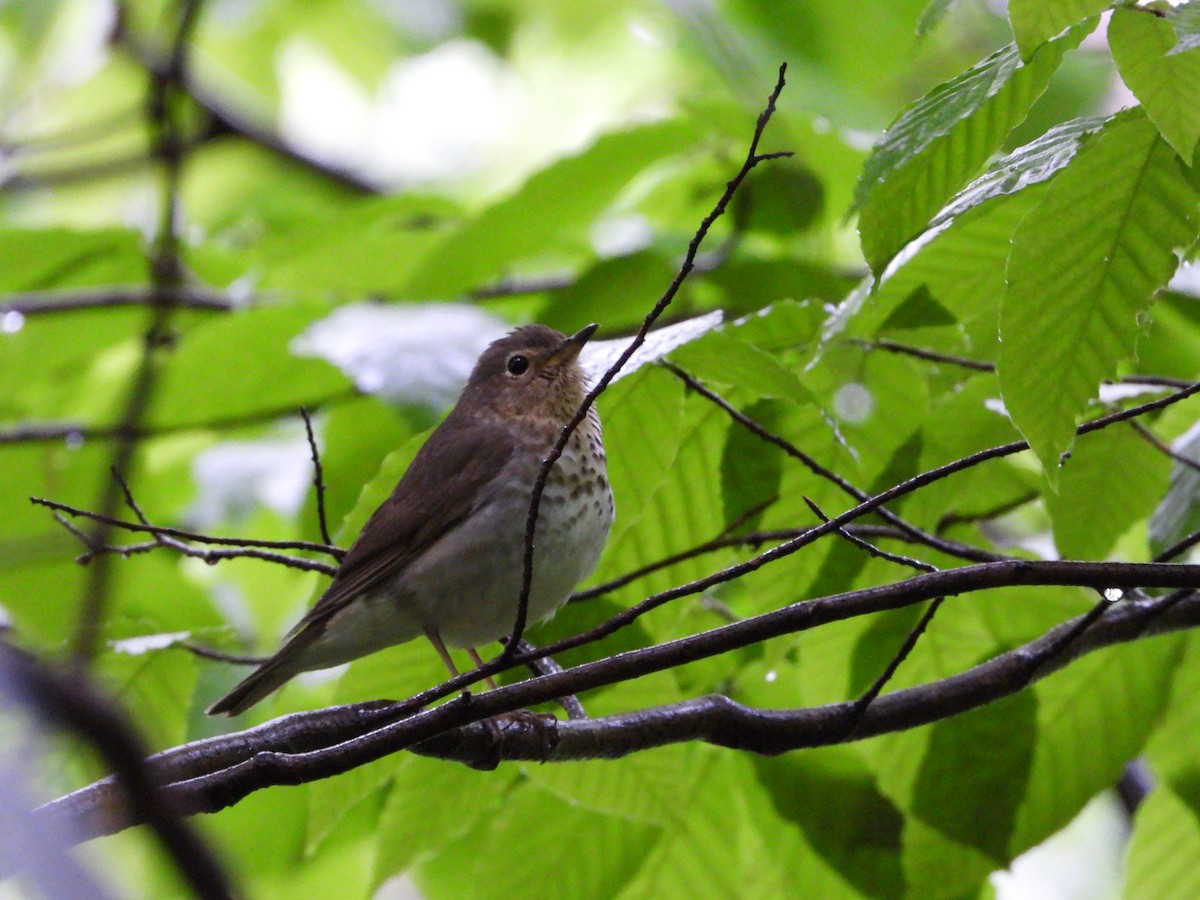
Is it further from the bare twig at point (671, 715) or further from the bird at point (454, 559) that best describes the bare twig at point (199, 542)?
the bare twig at point (671, 715)

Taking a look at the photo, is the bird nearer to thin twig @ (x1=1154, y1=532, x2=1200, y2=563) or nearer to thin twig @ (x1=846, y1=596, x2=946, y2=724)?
thin twig @ (x1=846, y1=596, x2=946, y2=724)

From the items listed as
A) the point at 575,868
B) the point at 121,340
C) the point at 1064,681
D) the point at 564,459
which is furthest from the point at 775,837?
the point at 121,340

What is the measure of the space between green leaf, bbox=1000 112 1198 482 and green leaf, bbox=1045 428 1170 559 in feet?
3.20

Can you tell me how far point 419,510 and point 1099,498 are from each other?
1795 millimetres

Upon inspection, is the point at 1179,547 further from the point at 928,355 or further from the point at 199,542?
the point at 199,542

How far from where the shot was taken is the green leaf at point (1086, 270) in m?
2.19

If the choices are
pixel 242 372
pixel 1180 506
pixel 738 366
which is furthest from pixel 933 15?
pixel 242 372

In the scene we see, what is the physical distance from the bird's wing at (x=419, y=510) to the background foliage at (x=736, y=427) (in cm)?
13

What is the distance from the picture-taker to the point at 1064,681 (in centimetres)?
341

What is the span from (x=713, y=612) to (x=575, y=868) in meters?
0.81

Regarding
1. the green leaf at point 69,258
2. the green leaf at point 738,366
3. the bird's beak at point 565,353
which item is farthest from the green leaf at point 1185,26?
the green leaf at point 69,258

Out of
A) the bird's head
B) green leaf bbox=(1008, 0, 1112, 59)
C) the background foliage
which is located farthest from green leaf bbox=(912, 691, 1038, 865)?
green leaf bbox=(1008, 0, 1112, 59)

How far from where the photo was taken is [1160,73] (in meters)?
2.00

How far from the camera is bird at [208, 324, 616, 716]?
10.9ft
